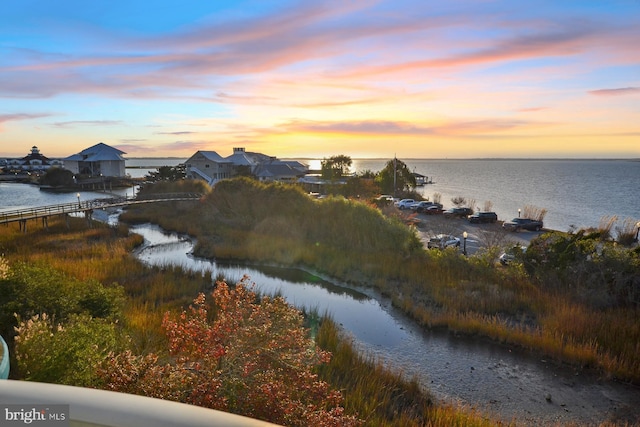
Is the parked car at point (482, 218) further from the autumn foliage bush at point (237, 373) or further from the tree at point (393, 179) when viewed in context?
the autumn foliage bush at point (237, 373)

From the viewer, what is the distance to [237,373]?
5.98m

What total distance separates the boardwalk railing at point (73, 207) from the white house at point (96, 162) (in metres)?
42.4

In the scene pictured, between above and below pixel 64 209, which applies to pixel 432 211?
below

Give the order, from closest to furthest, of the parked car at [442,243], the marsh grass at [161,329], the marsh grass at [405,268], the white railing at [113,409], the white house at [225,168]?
the white railing at [113,409] < the marsh grass at [161,329] < the marsh grass at [405,268] < the parked car at [442,243] < the white house at [225,168]

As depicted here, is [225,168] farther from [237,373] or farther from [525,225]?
[237,373]


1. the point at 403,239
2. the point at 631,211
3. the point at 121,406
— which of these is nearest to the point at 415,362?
the point at 121,406

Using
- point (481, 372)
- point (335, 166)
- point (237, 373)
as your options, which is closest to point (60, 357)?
point (237, 373)

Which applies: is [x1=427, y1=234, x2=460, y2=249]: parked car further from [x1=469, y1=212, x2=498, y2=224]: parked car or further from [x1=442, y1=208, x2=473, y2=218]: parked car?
[x1=442, y1=208, x2=473, y2=218]: parked car

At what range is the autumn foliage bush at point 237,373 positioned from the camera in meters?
5.29

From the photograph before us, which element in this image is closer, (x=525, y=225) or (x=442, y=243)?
(x=442, y=243)

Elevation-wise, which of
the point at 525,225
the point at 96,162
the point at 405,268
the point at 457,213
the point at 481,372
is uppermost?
the point at 96,162

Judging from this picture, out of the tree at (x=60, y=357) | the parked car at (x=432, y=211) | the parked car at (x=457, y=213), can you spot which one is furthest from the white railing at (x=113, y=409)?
the parked car at (x=432, y=211)

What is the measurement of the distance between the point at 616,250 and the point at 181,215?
32.6 metres

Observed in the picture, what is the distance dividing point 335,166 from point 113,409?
252ft
